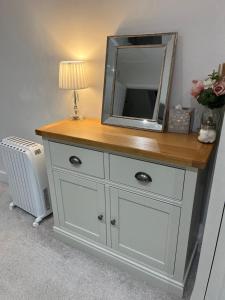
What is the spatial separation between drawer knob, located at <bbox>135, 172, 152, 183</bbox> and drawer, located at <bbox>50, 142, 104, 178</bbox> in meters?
0.24

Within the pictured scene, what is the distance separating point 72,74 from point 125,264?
135 cm

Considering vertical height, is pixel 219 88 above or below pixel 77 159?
above

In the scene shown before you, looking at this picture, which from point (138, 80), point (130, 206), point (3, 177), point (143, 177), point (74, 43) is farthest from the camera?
point (3, 177)

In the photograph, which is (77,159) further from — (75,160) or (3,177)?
(3,177)

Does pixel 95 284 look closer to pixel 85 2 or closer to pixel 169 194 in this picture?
pixel 169 194

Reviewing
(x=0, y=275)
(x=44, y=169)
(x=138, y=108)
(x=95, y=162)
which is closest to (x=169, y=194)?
(x=95, y=162)

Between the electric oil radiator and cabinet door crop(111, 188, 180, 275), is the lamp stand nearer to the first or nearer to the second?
the electric oil radiator

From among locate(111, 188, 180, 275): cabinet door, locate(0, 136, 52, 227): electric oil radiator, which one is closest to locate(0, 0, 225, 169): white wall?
locate(0, 136, 52, 227): electric oil radiator

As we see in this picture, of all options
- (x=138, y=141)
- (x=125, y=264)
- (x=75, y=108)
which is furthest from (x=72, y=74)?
(x=125, y=264)

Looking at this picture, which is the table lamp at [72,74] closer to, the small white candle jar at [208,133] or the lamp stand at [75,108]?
the lamp stand at [75,108]

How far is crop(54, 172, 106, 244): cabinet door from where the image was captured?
4.93 feet

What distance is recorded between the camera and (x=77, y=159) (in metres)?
1.46

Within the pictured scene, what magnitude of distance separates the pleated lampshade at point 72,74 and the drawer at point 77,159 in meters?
0.44

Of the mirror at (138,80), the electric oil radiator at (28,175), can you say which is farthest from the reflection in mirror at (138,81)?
the electric oil radiator at (28,175)
